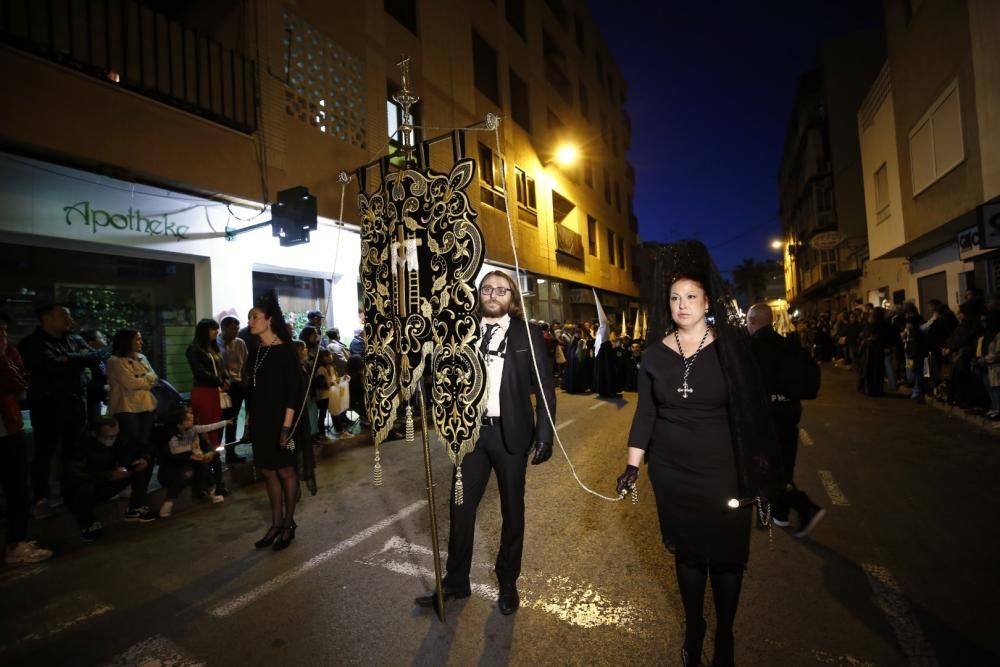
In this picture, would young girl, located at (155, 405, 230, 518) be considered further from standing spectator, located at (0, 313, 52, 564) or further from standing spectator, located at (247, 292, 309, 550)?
standing spectator, located at (247, 292, 309, 550)

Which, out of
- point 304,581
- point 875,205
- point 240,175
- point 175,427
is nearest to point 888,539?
point 304,581

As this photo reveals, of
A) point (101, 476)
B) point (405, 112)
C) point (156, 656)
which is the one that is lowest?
point (156, 656)

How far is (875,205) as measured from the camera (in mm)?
16297

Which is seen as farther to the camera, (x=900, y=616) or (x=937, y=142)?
(x=937, y=142)

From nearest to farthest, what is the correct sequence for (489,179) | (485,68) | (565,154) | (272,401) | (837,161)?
(272,401), (489,179), (485,68), (565,154), (837,161)

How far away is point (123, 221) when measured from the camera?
23.6ft

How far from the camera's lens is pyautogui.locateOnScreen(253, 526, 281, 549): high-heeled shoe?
426 cm

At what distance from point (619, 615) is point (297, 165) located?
9.08 m

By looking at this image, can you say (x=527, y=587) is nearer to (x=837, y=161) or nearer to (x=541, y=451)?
(x=541, y=451)

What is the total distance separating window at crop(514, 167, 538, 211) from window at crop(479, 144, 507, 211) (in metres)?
1.54

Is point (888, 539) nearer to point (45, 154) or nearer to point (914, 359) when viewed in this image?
point (914, 359)

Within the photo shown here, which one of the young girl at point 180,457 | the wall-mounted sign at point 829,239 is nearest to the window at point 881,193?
the wall-mounted sign at point 829,239

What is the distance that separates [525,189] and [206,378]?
1452 cm

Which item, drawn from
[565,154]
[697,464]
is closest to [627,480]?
[697,464]
